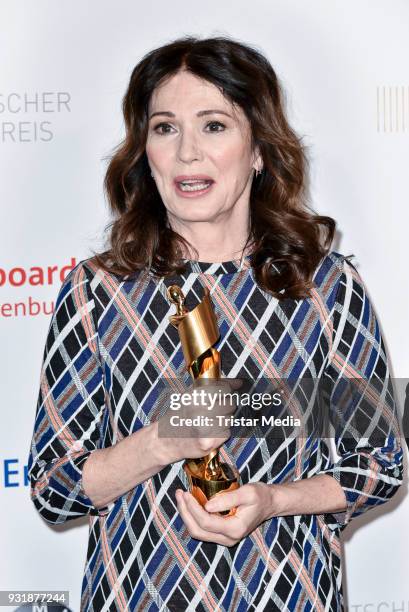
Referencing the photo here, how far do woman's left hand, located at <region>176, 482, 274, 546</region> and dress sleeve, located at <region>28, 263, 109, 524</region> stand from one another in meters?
0.20

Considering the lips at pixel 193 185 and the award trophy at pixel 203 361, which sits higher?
the lips at pixel 193 185

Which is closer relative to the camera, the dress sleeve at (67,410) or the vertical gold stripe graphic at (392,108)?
the dress sleeve at (67,410)

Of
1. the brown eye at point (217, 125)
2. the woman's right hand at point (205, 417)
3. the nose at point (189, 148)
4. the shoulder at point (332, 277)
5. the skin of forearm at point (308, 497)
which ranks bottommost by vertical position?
the skin of forearm at point (308, 497)

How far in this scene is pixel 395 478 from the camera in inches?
48.4

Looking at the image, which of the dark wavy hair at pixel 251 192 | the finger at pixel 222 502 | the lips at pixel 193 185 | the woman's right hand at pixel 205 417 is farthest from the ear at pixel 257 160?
the finger at pixel 222 502

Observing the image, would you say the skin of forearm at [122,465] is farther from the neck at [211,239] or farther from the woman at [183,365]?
the neck at [211,239]

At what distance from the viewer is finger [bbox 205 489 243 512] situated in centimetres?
104

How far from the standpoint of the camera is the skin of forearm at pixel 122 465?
1.11 m

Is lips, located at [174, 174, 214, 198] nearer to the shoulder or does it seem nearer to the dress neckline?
the dress neckline

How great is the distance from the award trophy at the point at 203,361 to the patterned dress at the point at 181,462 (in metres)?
0.12

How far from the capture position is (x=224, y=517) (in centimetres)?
105

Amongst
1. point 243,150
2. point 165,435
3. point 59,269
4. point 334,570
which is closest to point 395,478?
point 334,570

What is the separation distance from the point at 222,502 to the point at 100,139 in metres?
0.91

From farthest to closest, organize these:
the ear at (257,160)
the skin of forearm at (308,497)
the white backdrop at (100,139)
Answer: the white backdrop at (100,139) < the ear at (257,160) < the skin of forearm at (308,497)
